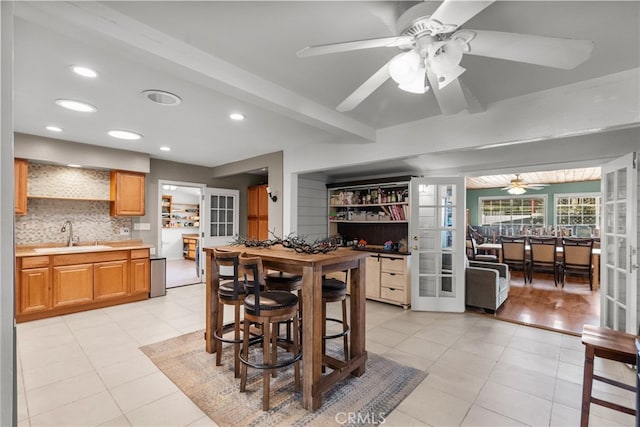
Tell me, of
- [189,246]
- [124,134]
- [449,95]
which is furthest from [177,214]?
[449,95]

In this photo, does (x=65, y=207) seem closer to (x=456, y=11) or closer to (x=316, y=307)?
(x=316, y=307)

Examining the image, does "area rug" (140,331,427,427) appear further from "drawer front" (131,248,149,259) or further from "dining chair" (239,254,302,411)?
"drawer front" (131,248,149,259)

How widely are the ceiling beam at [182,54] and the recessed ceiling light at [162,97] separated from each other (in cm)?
73

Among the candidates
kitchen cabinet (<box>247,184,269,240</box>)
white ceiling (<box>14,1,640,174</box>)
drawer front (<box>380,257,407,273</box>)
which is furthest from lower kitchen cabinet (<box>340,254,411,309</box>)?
kitchen cabinet (<box>247,184,269,240</box>)

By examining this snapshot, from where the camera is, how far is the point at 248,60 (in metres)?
2.13

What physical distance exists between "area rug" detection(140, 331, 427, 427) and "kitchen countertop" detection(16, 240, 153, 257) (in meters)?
2.25

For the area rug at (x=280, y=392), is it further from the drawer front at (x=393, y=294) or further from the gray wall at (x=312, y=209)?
the gray wall at (x=312, y=209)

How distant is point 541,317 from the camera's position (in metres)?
4.01

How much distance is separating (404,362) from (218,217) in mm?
4815

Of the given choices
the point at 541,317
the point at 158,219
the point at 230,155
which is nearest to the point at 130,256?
the point at 158,219

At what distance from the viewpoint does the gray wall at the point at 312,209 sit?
4887 millimetres

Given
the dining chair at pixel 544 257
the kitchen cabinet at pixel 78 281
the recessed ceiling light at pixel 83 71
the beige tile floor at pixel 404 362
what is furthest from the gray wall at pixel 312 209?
the dining chair at pixel 544 257

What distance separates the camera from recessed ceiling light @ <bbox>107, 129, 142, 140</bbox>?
378 centimetres

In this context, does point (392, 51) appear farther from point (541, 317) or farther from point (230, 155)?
point (541, 317)
